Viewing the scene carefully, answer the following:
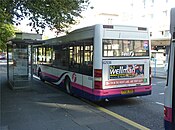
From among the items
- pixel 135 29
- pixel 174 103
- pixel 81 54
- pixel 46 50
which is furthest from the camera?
pixel 46 50

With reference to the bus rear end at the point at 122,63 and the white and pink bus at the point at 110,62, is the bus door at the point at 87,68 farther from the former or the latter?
the bus rear end at the point at 122,63

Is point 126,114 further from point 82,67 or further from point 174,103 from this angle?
point 174,103

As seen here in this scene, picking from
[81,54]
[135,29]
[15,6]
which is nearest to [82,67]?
[81,54]

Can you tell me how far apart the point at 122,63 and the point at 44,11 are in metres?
3.23

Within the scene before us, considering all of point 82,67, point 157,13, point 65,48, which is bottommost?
point 82,67

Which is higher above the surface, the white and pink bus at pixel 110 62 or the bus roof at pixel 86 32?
the bus roof at pixel 86 32

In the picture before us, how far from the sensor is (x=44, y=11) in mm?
8531

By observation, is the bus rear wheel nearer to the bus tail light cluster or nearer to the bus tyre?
the bus tyre

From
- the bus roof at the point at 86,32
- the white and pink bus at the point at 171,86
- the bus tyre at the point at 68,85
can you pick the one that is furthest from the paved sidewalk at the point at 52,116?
the white and pink bus at the point at 171,86

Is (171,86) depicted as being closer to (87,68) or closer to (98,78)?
(98,78)

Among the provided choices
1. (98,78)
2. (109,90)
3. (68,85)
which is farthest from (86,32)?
(68,85)

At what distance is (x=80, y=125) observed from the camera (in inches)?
244

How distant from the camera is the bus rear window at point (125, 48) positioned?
8498 mm

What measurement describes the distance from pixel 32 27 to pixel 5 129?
208 inches
